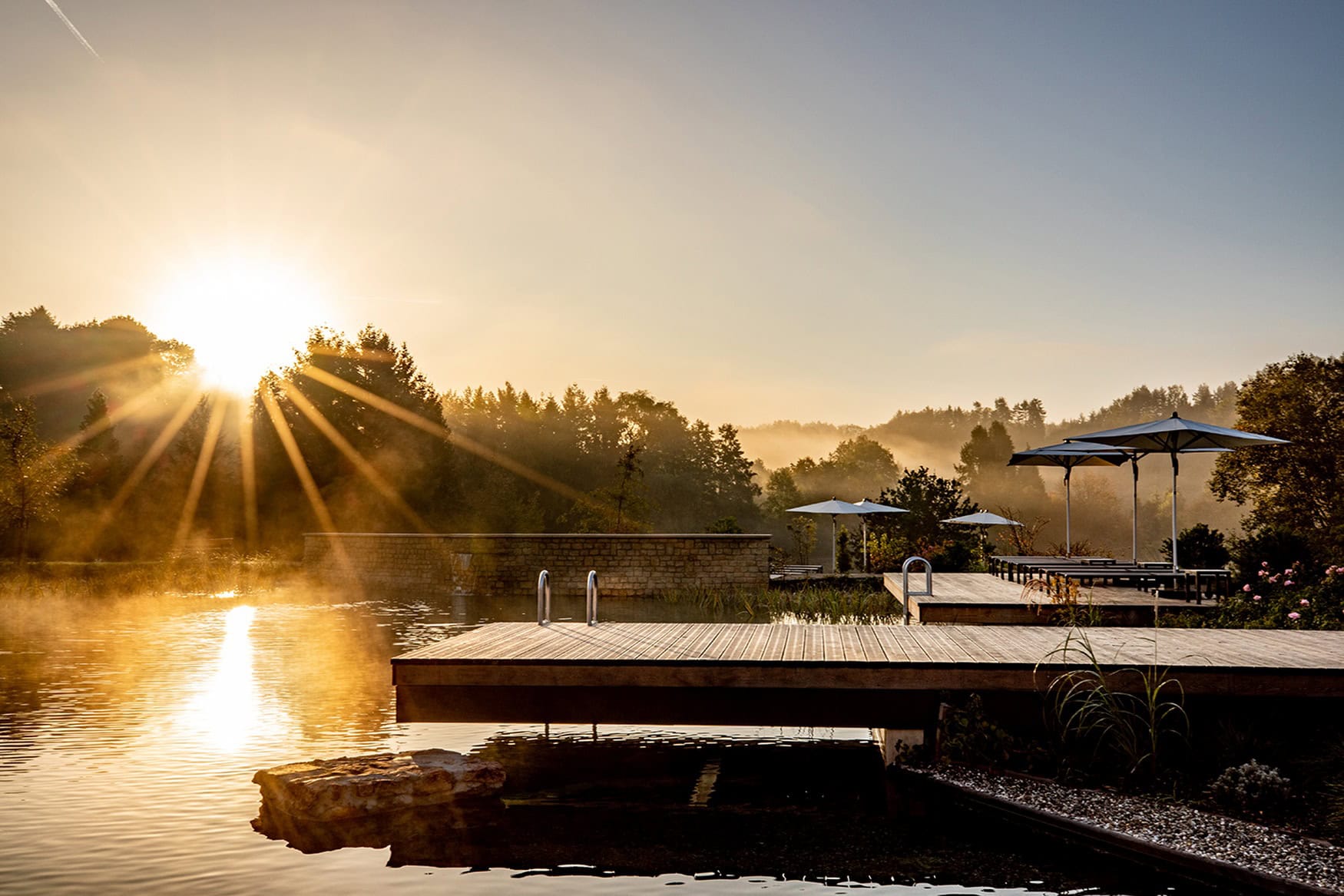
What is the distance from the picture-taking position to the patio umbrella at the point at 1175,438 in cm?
1046

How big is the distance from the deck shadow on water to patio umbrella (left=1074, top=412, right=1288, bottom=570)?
5.31 metres

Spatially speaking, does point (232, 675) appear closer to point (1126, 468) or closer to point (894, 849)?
point (894, 849)

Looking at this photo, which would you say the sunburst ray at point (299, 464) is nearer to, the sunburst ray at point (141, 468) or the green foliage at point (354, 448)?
the green foliage at point (354, 448)

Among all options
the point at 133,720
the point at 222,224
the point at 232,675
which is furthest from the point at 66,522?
the point at 133,720

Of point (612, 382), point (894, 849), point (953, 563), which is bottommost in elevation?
point (894, 849)

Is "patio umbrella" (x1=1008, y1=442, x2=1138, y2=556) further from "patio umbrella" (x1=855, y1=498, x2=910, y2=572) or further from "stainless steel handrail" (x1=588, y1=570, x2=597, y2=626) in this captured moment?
"stainless steel handrail" (x1=588, y1=570, x2=597, y2=626)

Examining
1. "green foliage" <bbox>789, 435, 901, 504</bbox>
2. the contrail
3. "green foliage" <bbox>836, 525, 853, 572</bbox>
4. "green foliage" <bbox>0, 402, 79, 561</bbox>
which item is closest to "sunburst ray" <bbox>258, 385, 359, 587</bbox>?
"green foliage" <bbox>0, 402, 79, 561</bbox>

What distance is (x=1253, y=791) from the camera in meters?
5.56

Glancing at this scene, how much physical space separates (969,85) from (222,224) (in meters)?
11.7

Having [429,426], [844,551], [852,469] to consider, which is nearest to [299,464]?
[429,426]

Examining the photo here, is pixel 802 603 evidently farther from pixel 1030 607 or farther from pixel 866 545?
pixel 1030 607

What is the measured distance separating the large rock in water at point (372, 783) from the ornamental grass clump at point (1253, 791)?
13.8 feet

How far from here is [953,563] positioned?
17734 millimetres

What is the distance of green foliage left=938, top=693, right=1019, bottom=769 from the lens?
6.48 meters
